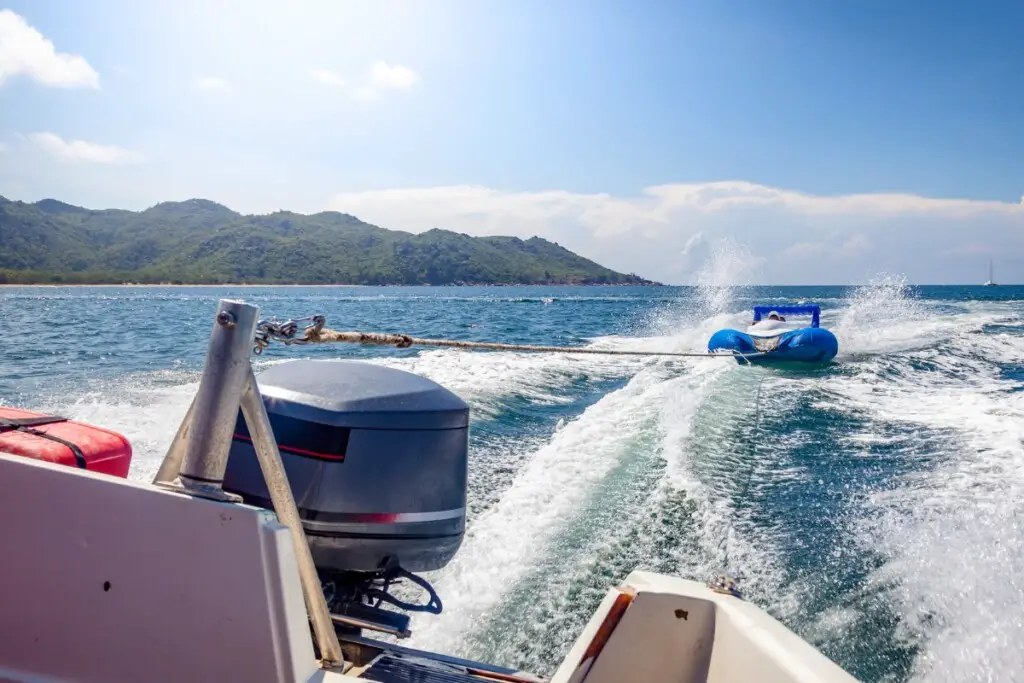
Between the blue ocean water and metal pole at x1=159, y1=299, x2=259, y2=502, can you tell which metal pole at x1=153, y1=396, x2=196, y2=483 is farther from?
the blue ocean water

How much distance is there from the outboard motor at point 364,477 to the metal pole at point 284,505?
66cm

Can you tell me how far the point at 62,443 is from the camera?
7.34 ft

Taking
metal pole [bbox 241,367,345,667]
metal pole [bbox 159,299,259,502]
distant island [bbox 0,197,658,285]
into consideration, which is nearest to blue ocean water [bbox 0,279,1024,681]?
metal pole [bbox 241,367,345,667]

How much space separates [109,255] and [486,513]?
172795 millimetres

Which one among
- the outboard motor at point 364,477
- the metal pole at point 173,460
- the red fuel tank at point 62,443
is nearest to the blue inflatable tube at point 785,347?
the outboard motor at point 364,477

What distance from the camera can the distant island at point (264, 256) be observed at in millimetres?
137750

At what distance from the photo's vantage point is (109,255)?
506 ft

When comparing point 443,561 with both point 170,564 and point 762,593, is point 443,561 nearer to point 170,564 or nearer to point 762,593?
point 170,564

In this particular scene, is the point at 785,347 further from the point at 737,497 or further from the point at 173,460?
the point at 173,460

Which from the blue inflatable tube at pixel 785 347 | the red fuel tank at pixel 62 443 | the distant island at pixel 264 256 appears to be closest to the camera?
the red fuel tank at pixel 62 443

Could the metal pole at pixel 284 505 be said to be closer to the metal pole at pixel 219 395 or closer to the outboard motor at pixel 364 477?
the metal pole at pixel 219 395

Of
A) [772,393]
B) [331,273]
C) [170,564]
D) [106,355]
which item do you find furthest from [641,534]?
[331,273]

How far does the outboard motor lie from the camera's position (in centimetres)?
245

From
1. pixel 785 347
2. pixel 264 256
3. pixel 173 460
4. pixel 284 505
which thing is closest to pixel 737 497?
pixel 284 505
